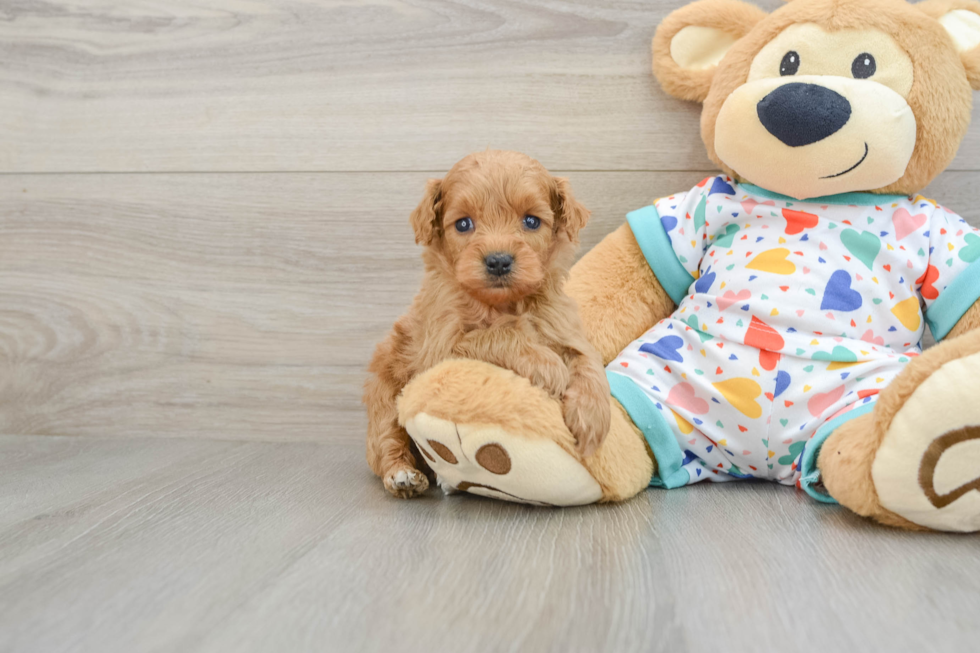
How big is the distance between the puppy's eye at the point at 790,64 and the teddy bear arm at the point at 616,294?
29 cm

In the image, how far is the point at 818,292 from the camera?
0.93 m

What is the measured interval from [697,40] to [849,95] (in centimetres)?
27

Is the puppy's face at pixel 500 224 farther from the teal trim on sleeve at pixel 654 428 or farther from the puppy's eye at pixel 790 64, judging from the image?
the puppy's eye at pixel 790 64

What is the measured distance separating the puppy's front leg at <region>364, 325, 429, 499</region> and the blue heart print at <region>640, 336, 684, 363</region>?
0.33 meters

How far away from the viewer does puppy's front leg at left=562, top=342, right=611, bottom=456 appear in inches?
31.2

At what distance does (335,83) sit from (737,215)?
27.6 inches

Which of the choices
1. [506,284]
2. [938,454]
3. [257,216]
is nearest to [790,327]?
[938,454]

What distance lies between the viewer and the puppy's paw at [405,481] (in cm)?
91

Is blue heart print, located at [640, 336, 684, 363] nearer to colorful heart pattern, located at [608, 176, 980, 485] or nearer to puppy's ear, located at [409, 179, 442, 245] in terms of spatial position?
colorful heart pattern, located at [608, 176, 980, 485]

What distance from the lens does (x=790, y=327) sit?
0.93 m

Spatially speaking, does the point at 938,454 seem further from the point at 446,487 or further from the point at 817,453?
the point at 446,487

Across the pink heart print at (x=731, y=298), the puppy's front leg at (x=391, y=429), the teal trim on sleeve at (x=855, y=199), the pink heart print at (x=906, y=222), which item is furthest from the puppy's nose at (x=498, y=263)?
the pink heart print at (x=906, y=222)

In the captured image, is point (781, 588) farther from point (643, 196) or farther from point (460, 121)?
point (460, 121)

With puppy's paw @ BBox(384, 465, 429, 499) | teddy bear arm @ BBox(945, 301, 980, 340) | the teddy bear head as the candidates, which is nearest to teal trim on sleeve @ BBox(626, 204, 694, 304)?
the teddy bear head
